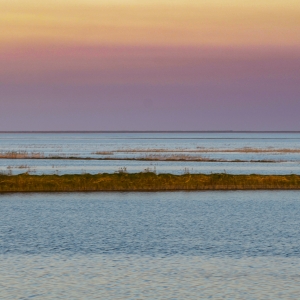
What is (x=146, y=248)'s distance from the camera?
2869 centimetres

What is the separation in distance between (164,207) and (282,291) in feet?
89.5

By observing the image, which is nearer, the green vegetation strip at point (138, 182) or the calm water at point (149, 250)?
the calm water at point (149, 250)

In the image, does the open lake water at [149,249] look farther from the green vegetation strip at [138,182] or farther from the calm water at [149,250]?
the green vegetation strip at [138,182]

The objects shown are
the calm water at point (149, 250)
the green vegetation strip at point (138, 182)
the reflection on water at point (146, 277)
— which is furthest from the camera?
the green vegetation strip at point (138, 182)

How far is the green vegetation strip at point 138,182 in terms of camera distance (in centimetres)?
5606

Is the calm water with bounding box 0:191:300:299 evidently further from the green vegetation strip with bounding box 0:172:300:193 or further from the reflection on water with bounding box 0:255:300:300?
the green vegetation strip with bounding box 0:172:300:193

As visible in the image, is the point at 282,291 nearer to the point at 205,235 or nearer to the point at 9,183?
the point at 205,235

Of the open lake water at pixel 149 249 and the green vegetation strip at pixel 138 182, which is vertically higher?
the green vegetation strip at pixel 138 182

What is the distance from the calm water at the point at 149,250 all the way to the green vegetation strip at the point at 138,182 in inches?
232

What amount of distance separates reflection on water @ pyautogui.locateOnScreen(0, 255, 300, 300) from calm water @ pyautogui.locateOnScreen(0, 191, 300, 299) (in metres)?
0.03

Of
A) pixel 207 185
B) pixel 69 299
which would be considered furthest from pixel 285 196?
pixel 69 299

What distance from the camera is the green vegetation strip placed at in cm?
5606

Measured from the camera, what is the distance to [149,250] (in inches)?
1109

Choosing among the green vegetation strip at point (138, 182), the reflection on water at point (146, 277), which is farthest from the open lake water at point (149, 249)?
the green vegetation strip at point (138, 182)
